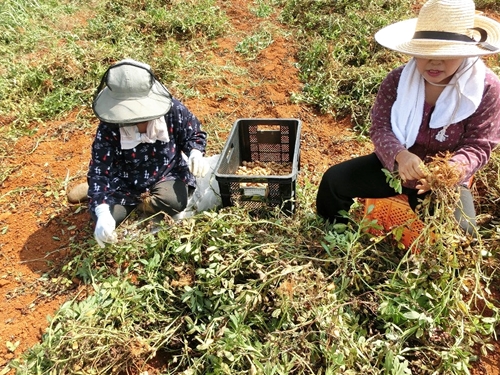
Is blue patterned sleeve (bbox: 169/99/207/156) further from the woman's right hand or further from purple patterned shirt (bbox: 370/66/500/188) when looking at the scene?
the woman's right hand

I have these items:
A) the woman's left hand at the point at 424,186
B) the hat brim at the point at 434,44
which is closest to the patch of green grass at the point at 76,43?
the hat brim at the point at 434,44

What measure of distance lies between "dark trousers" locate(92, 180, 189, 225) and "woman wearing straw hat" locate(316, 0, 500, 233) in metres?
1.06

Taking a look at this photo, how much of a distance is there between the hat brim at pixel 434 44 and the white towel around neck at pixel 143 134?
3.96 feet

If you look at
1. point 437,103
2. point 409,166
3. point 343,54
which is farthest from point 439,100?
point 343,54

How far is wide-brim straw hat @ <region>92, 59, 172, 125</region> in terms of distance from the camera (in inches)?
85.3

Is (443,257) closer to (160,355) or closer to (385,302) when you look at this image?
(385,302)

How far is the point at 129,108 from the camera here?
2.18 meters

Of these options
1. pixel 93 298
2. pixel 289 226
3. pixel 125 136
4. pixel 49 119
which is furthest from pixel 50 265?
pixel 49 119

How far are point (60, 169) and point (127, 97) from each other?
4.08 ft

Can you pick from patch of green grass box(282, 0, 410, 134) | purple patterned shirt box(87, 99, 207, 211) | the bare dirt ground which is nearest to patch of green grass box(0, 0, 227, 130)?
the bare dirt ground

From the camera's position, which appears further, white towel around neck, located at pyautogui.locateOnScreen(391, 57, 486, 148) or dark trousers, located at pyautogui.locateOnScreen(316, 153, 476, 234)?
dark trousers, located at pyautogui.locateOnScreen(316, 153, 476, 234)

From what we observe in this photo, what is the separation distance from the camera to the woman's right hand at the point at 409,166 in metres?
1.72

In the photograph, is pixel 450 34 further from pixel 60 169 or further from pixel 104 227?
pixel 60 169

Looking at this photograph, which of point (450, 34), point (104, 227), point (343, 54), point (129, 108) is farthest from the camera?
point (343, 54)
